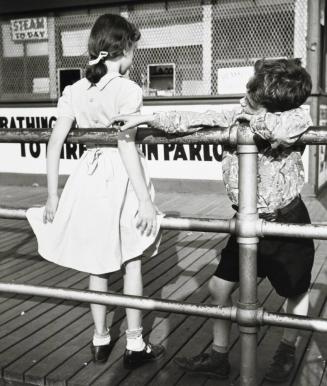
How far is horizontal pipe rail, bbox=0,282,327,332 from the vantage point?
1.92 metres

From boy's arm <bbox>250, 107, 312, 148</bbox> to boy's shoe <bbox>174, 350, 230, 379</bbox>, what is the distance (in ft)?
3.80

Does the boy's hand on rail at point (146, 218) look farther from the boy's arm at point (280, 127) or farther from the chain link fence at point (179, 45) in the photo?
the chain link fence at point (179, 45)

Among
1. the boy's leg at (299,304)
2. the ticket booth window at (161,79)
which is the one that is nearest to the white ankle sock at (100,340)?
the boy's leg at (299,304)

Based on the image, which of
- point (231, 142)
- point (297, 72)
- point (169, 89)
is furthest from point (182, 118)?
point (169, 89)

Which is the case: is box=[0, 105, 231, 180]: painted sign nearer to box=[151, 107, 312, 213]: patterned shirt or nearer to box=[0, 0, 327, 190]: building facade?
box=[0, 0, 327, 190]: building facade

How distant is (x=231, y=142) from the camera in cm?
193

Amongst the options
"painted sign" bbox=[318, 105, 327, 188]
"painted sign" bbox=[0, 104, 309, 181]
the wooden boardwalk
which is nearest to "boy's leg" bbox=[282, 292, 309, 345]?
the wooden boardwalk

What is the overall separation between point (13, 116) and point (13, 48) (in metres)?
1.04

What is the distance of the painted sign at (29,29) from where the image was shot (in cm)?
843

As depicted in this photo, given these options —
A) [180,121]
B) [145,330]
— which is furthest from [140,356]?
[180,121]

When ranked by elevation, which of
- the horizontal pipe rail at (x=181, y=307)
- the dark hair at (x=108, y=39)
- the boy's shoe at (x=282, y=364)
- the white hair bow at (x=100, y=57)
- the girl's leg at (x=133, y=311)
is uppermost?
the dark hair at (x=108, y=39)

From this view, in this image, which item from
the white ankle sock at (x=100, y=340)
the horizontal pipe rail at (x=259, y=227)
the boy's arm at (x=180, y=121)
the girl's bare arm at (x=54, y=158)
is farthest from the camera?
the white ankle sock at (x=100, y=340)

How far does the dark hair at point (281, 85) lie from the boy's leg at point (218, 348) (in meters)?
0.82

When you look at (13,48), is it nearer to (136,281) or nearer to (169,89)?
(169,89)
